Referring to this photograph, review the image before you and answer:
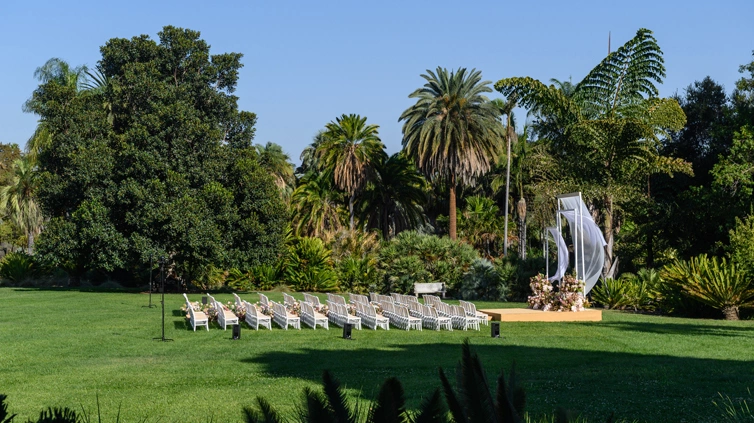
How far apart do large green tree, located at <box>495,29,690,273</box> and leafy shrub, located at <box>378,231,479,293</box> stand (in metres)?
7.18

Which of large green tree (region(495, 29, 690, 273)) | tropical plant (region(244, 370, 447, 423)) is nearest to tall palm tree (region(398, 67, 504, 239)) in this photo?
large green tree (region(495, 29, 690, 273))

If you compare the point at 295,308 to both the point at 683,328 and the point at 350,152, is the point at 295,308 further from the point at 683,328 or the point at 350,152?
the point at 350,152

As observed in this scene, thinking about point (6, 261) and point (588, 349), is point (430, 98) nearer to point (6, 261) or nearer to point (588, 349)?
point (6, 261)

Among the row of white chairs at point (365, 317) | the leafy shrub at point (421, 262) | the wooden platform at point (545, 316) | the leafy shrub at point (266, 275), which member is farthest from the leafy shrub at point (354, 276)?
the row of white chairs at point (365, 317)

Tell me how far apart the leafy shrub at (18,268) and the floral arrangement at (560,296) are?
30644mm

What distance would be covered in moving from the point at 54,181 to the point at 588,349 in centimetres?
2998

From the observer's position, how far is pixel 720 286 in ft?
76.0

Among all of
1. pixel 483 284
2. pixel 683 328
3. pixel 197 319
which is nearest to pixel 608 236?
pixel 483 284

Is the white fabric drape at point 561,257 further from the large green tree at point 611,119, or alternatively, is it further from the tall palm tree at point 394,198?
the tall palm tree at point 394,198

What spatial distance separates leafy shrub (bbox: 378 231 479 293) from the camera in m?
36.3

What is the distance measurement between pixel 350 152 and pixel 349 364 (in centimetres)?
3720

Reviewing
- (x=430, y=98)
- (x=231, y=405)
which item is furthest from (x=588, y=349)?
(x=430, y=98)

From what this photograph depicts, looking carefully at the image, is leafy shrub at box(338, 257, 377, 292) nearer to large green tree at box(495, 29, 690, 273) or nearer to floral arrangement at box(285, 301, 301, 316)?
large green tree at box(495, 29, 690, 273)

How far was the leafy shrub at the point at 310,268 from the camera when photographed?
39812mm
